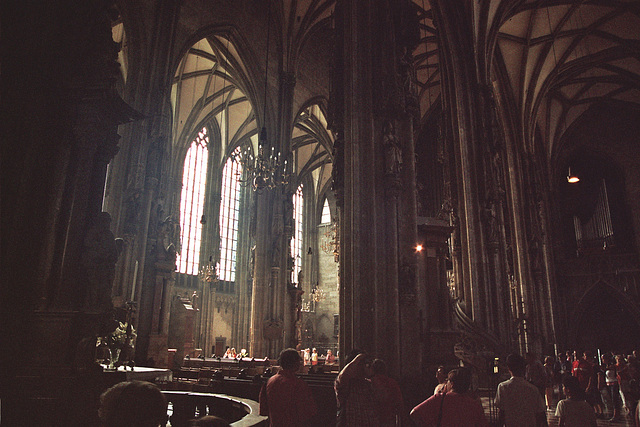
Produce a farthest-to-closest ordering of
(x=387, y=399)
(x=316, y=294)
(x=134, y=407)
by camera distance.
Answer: (x=316, y=294) < (x=387, y=399) < (x=134, y=407)

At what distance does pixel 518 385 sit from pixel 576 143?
27825 millimetres

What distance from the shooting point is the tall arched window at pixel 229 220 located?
89.0ft

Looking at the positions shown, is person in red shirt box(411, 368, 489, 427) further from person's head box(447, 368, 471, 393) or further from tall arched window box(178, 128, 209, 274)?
tall arched window box(178, 128, 209, 274)

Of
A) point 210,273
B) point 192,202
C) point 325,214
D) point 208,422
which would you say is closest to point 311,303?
point 325,214

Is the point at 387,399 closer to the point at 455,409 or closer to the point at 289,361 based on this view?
the point at 289,361

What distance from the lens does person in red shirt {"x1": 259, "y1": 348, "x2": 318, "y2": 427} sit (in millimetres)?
3320

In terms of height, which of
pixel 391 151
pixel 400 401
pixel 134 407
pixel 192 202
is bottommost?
pixel 400 401

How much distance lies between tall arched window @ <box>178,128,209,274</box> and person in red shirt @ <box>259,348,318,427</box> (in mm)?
22289

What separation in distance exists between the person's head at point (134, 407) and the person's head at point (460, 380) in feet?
6.57

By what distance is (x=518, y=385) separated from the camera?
3.45 metres

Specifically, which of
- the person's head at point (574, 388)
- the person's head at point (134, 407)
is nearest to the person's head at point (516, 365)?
the person's head at point (574, 388)

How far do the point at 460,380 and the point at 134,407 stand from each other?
2123 millimetres

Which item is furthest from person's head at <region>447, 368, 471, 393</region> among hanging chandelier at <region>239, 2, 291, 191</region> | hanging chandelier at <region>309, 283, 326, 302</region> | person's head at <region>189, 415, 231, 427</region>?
hanging chandelier at <region>309, 283, 326, 302</region>

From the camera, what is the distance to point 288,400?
3342mm
